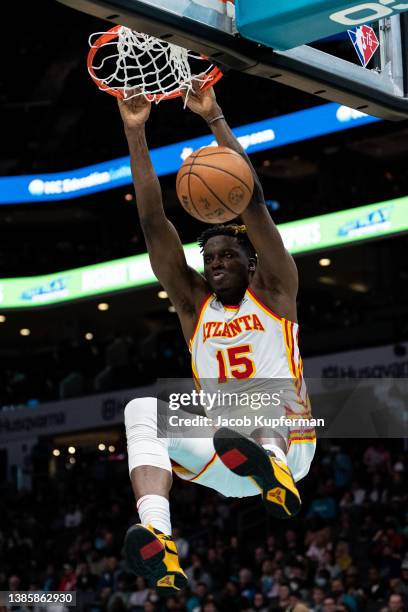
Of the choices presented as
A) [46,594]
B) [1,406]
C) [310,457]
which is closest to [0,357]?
[1,406]

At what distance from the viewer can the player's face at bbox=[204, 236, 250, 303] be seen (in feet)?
22.6

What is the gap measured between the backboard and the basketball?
52 centimetres

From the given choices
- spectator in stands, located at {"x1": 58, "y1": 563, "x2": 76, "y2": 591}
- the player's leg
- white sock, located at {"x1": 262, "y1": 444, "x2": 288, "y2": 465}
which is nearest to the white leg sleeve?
the player's leg

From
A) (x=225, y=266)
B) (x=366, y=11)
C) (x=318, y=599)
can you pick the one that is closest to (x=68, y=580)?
(x=318, y=599)

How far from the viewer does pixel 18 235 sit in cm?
3172

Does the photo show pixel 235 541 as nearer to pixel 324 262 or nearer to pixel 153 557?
pixel 324 262

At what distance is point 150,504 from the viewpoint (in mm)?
6328

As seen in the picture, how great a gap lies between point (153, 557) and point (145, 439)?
705 mm

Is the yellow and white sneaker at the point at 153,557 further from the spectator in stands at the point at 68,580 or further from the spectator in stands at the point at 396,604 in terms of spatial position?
the spectator in stands at the point at 68,580

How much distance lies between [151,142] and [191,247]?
2.74 meters

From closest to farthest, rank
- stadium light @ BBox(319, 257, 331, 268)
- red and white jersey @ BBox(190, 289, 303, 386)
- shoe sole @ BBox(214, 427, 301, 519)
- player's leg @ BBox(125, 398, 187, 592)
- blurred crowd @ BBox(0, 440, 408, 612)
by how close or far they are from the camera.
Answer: shoe sole @ BBox(214, 427, 301, 519)
player's leg @ BBox(125, 398, 187, 592)
red and white jersey @ BBox(190, 289, 303, 386)
blurred crowd @ BBox(0, 440, 408, 612)
stadium light @ BBox(319, 257, 331, 268)

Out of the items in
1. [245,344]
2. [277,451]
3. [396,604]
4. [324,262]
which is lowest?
[277,451]

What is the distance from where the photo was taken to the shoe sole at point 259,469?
5898 millimetres

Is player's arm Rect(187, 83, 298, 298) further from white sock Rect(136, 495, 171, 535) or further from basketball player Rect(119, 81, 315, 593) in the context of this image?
white sock Rect(136, 495, 171, 535)
